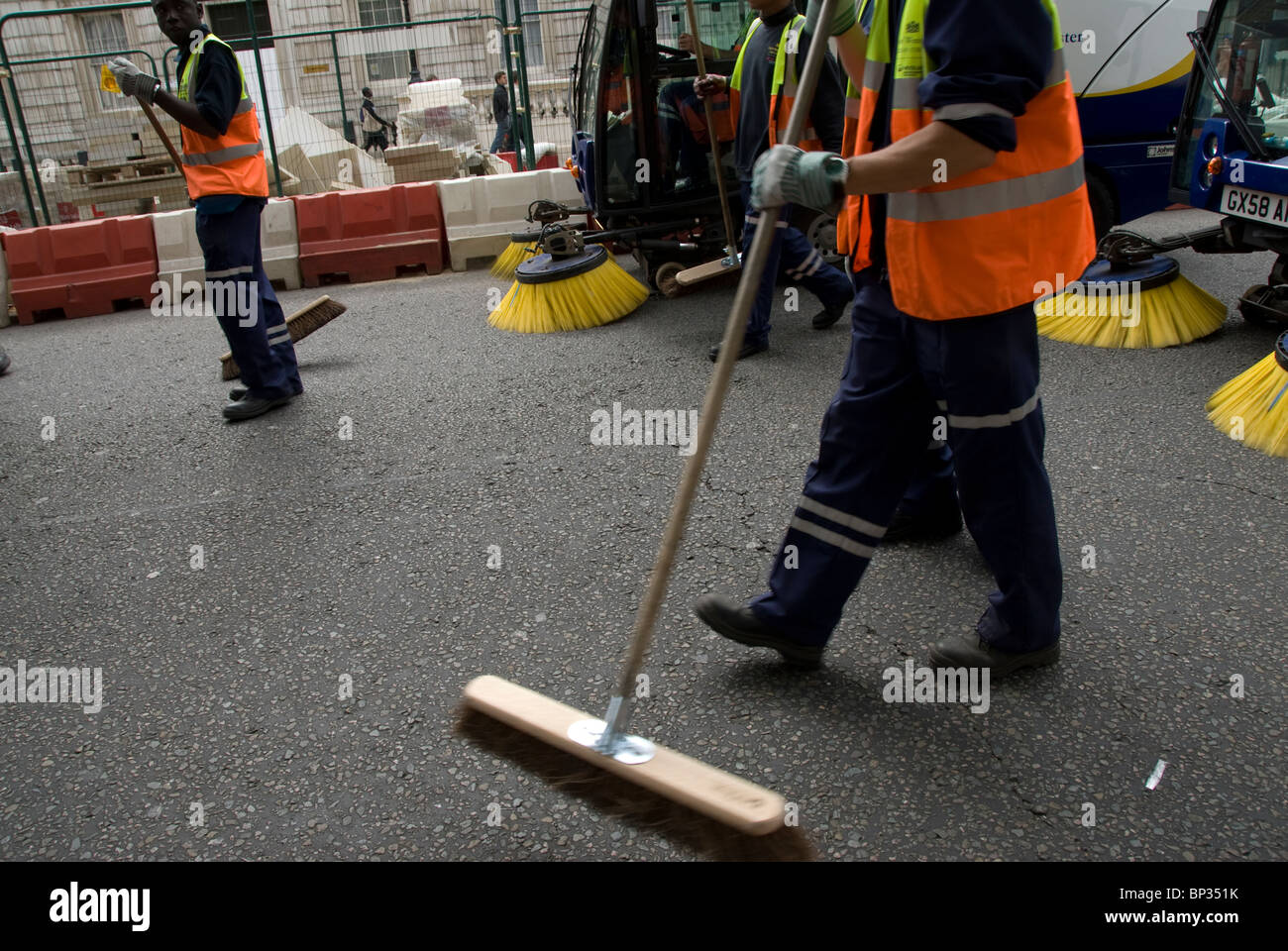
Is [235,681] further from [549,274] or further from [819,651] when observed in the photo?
[549,274]

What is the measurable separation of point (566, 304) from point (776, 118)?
78.7 inches

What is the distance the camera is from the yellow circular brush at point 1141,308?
4.71 meters

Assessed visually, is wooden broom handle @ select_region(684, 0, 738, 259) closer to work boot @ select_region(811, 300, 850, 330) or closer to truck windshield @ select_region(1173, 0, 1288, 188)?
work boot @ select_region(811, 300, 850, 330)

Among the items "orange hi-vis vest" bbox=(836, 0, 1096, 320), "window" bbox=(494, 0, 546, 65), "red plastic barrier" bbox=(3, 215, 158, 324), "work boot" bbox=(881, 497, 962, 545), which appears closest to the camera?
"orange hi-vis vest" bbox=(836, 0, 1096, 320)

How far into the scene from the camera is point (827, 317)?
5.45 metres

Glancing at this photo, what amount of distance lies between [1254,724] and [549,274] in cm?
469

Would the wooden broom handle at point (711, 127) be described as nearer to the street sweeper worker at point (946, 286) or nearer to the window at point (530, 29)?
the street sweeper worker at point (946, 286)

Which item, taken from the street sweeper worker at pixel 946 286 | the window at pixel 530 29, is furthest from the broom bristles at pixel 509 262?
the street sweeper worker at pixel 946 286

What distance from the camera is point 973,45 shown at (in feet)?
5.41

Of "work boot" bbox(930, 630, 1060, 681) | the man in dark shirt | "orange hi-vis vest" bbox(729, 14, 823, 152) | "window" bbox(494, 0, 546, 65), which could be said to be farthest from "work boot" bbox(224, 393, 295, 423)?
the man in dark shirt

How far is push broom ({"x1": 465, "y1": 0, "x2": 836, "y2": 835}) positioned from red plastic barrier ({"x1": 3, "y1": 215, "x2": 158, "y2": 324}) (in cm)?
745

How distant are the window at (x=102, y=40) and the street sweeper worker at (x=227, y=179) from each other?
23.3 feet

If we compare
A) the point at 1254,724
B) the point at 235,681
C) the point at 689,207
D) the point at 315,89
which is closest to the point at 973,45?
the point at 1254,724
